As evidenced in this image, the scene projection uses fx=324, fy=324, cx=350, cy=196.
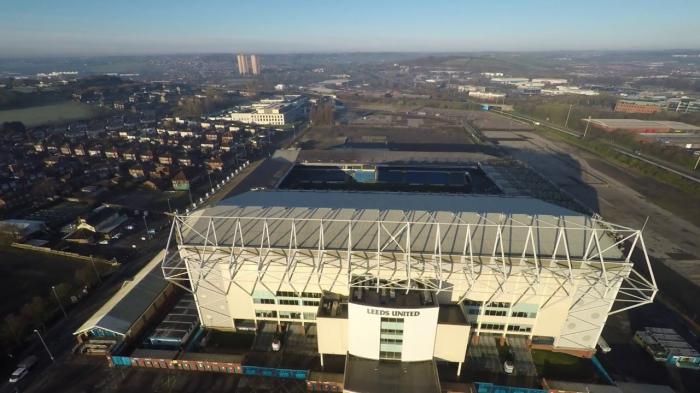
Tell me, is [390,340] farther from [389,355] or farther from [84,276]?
[84,276]

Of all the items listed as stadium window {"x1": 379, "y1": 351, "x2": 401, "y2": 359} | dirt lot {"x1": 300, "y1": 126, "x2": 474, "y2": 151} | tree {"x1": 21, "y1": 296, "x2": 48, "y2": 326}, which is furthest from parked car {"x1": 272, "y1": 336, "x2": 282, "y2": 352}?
dirt lot {"x1": 300, "y1": 126, "x2": 474, "y2": 151}

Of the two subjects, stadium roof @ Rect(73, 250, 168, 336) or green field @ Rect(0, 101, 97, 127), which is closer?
stadium roof @ Rect(73, 250, 168, 336)

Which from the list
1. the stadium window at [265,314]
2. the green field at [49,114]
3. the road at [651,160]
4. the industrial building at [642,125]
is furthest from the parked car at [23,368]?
the industrial building at [642,125]

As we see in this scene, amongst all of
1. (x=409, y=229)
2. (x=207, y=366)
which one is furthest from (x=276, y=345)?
(x=409, y=229)

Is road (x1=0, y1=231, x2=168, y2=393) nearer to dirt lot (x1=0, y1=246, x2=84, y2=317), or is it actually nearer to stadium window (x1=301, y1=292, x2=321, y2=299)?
dirt lot (x1=0, y1=246, x2=84, y2=317)

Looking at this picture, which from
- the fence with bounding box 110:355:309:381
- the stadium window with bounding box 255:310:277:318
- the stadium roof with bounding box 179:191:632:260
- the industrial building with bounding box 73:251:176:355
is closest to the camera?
the fence with bounding box 110:355:309:381

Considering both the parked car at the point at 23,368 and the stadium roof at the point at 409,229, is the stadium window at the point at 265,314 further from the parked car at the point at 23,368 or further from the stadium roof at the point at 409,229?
the parked car at the point at 23,368

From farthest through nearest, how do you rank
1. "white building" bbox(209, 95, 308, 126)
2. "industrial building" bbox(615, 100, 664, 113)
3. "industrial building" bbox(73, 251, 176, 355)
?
1. "industrial building" bbox(615, 100, 664, 113)
2. "white building" bbox(209, 95, 308, 126)
3. "industrial building" bbox(73, 251, 176, 355)
